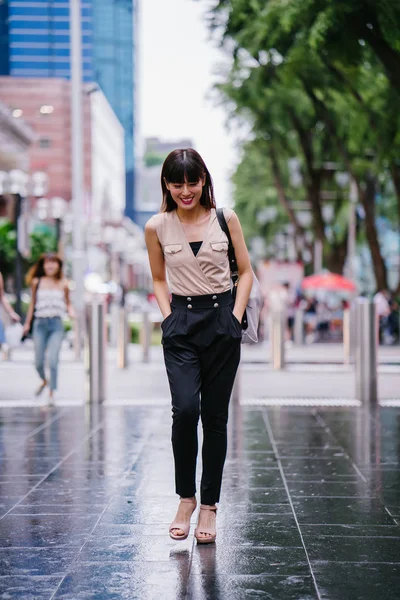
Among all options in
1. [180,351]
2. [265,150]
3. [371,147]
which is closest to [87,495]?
[180,351]

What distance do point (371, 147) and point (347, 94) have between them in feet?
11.0

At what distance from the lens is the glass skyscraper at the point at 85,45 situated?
11369 centimetres

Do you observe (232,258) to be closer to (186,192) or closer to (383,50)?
(186,192)

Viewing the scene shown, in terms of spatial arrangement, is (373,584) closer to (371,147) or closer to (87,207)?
(371,147)

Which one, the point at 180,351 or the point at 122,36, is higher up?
the point at 122,36

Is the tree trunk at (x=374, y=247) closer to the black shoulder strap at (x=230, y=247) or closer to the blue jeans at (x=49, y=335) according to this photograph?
the blue jeans at (x=49, y=335)

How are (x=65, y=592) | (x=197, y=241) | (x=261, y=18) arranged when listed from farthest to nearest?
(x=261, y=18), (x=197, y=241), (x=65, y=592)

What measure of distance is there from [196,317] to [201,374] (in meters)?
0.32

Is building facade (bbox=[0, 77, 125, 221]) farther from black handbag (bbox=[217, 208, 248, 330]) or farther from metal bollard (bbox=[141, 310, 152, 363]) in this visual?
black handbag (bbox=[217, 208, 248, 330])

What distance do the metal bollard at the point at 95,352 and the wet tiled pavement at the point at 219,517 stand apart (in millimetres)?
2232

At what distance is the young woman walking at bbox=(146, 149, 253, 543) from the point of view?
5.14 m

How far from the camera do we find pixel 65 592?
4258 millimetres

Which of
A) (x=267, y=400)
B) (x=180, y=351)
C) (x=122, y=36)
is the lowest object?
(x=267, y=400)

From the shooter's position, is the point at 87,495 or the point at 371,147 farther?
the point at 371,147
